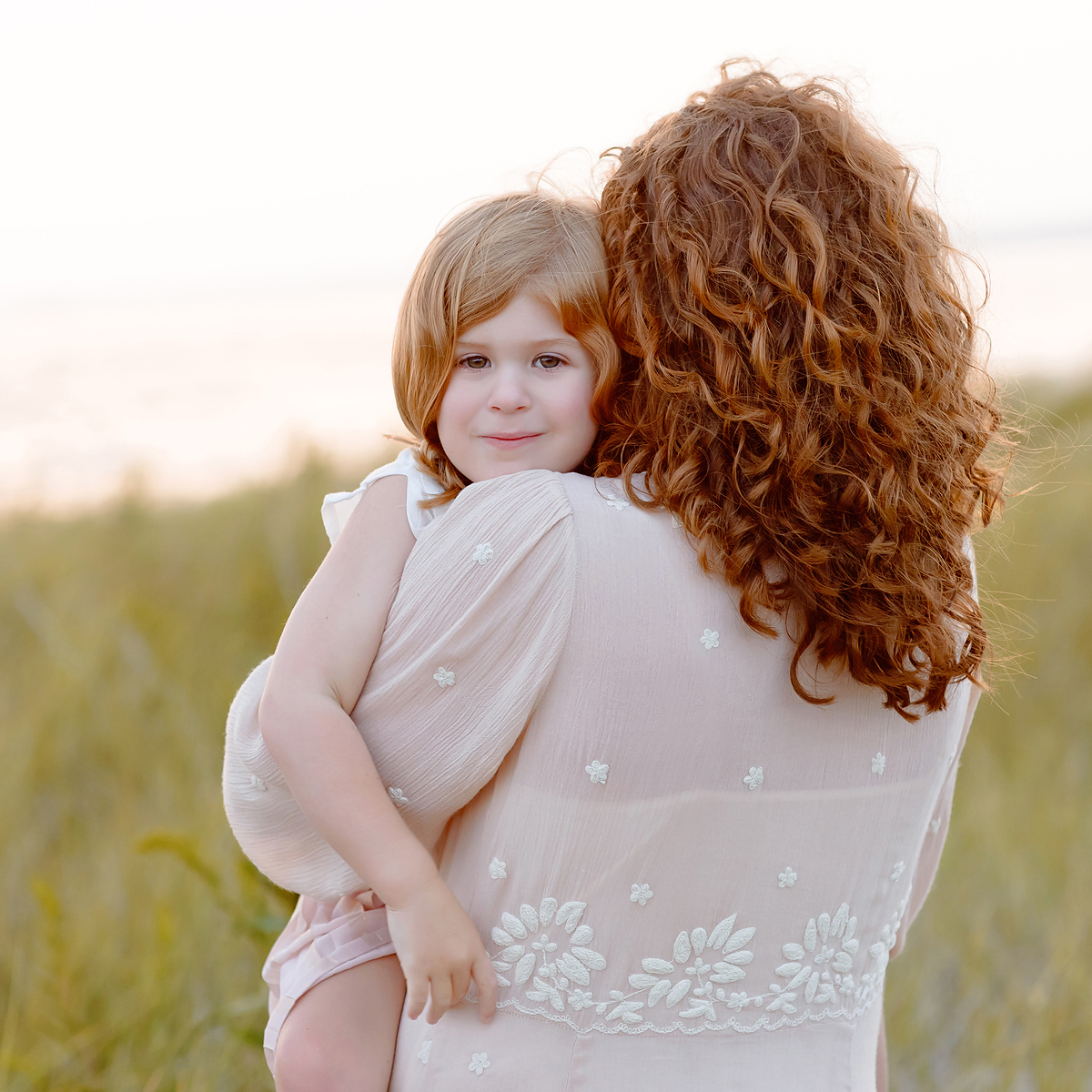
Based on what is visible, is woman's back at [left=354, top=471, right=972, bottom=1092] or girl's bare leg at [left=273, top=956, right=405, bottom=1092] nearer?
woman's back at [left=354, top=471, right=972, bottom=1092]

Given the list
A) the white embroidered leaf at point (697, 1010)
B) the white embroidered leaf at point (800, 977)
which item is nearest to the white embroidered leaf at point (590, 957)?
the white embroidered leaf at point (697, 1010)

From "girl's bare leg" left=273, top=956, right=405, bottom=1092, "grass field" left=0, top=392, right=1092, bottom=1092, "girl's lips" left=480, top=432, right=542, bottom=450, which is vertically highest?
"girl's lips" left=480, top=432, right=542, bottom=450

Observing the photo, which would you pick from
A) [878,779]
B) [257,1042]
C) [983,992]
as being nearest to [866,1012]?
[878,779]

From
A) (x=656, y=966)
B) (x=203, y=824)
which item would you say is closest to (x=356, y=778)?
(x=656, y=966)

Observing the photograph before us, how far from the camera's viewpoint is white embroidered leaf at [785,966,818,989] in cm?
110

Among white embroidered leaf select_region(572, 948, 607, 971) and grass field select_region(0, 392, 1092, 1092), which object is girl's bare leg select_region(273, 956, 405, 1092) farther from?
grass field select_region(0, 392, 1092, 1092)

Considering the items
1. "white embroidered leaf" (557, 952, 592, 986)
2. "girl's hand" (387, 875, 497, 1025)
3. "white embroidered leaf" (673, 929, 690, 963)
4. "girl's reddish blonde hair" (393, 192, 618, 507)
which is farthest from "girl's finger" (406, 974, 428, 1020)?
"girl's reddish blonde hair" (393, 192, 618, 507)

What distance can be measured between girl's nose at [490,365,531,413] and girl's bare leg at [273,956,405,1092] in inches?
23.9

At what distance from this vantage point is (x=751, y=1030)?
109cm

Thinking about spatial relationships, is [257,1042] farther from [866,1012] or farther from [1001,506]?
[1001,506]

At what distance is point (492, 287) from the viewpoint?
3.89 feet

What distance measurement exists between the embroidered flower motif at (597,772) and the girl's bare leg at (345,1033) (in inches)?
14.1

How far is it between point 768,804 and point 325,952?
515 mm

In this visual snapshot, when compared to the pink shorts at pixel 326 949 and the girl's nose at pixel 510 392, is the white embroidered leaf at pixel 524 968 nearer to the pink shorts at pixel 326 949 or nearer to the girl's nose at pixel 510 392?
the pink shorts at pixel 326 949
